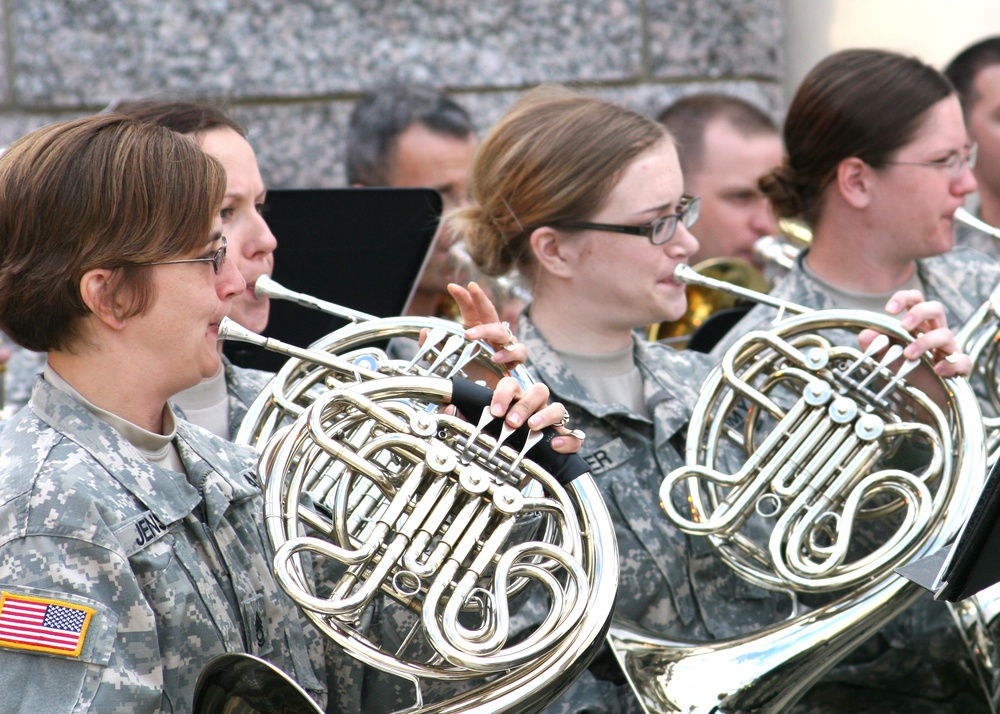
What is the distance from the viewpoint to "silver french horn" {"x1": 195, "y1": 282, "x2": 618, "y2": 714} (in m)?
1.84

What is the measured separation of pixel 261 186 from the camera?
8.46 feet

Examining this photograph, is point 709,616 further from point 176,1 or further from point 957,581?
point 176,1

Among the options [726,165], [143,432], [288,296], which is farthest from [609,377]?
[726,165]

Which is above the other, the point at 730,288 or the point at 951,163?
the point at 951,163

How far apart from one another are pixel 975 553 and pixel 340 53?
140 inches

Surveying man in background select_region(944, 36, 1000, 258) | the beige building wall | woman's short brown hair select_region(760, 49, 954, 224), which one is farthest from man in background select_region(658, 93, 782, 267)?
woman's short brown hair select_region(760, 49, 954, 224)

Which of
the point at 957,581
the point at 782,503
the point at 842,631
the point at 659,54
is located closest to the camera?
the point at 957,581

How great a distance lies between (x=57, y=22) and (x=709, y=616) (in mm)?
3359

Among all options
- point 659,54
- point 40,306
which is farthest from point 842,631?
point 659,54

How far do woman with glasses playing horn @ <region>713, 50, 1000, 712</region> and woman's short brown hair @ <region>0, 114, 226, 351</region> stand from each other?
5.35 feet

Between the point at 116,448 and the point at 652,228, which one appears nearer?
the point at 116,448

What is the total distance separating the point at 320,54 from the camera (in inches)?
189

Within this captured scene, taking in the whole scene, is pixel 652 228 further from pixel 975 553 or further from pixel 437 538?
pixel 975 553

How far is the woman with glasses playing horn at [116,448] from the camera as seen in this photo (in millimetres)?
1625
